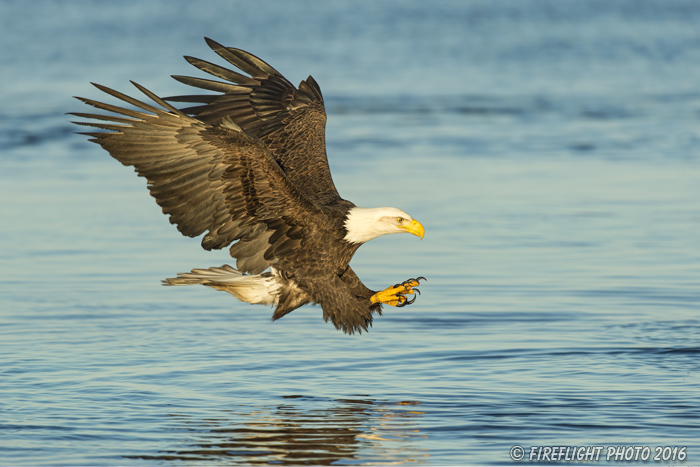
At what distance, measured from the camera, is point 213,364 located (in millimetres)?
6648

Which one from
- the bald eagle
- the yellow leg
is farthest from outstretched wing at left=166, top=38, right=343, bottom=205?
the yellow leg

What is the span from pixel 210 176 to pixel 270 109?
171 cm

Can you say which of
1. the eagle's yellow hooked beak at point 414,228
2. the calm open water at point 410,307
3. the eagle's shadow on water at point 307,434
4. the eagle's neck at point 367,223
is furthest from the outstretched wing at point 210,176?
the eagle's shadow on water at point 307,434

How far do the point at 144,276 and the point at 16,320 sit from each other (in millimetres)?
1300

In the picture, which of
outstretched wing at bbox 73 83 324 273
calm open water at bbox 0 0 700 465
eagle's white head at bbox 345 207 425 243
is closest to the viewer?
calm open water at bbox 0 0 700 465

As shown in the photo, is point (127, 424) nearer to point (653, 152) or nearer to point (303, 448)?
point (303, 448)

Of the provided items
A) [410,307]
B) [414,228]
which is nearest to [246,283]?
[414,228]

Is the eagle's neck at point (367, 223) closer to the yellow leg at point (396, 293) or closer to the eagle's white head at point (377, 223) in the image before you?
the eagle's white head at point (377, 223)

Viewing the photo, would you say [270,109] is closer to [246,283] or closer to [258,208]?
[246,283]

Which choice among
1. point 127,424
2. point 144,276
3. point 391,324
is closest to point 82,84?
point 144,276

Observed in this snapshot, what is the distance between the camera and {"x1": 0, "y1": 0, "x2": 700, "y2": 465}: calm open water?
A: 18.0 ft

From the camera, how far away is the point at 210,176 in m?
6.01

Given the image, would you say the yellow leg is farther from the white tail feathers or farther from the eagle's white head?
the white tail feathers

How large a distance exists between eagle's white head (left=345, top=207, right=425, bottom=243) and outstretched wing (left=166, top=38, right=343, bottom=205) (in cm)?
78
